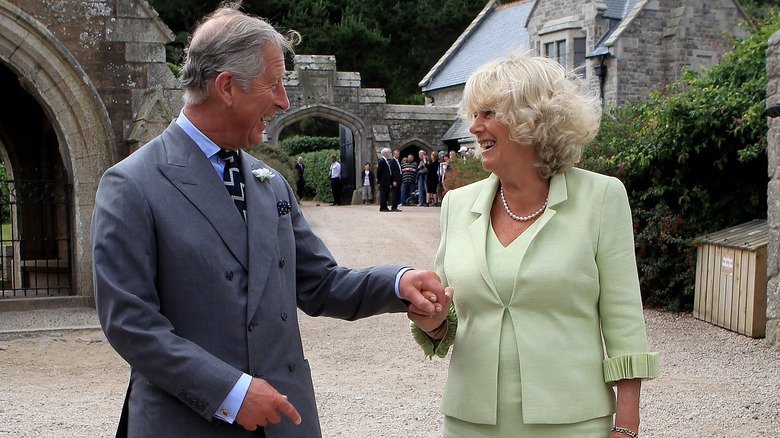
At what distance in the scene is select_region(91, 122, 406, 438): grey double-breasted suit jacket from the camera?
1.84 m

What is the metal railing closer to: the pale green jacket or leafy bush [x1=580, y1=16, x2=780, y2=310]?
leafy bush [x1=580, y1=16, x2=780, y2=310]

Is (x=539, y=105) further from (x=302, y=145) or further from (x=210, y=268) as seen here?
(x=302, y=145)

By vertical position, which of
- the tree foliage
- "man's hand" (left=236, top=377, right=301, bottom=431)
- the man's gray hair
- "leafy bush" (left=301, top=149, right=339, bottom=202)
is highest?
the tree foliage

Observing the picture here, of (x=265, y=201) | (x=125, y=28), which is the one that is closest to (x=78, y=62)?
(x=125, y=28)

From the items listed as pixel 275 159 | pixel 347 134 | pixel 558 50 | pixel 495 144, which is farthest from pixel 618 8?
pixel 495 144

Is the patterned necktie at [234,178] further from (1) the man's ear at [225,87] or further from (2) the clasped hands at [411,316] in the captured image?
(2) the clasped hands at [411,316]

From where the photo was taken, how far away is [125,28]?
840cm

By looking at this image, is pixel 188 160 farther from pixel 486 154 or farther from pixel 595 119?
pixel 595 119

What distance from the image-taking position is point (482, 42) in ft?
97.7

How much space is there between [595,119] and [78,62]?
7.19m

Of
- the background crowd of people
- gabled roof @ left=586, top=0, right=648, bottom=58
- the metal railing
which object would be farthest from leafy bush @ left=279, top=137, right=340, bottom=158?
the metal railing

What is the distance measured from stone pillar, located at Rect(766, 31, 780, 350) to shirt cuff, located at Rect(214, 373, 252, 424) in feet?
19.3

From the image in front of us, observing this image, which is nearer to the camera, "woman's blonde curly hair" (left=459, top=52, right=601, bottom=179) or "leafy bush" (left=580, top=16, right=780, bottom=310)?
"woman's blonde curly hair" (left=459, top=52, right=601, bottom=179)

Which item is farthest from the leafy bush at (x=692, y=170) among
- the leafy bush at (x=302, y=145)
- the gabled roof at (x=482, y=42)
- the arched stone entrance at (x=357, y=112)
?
the leafy bush at (x=302, y=145)
